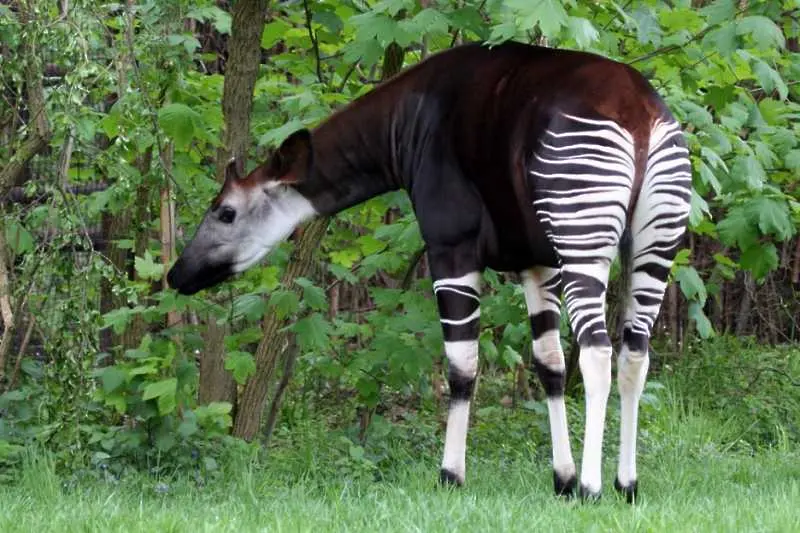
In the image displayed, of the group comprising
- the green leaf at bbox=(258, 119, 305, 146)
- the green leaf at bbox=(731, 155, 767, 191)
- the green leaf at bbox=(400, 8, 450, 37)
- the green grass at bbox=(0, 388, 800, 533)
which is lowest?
the green grass at bbox=(0, 388, 800, 533)

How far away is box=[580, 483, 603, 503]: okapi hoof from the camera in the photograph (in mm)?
4533

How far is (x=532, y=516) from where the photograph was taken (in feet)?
Result: 13.1

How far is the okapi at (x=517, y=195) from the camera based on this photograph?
4574 mm

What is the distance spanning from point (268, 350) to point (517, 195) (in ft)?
7.52

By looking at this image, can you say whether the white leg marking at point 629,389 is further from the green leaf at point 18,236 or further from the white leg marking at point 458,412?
the green leaf at point 18,236

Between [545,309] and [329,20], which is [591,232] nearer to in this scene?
[545,309]

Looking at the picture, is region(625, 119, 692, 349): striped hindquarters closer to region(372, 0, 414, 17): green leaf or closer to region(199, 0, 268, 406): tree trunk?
region(372, 0, 414, 17): green leaf

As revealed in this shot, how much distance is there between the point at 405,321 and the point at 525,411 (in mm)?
1918

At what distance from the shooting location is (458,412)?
519cm

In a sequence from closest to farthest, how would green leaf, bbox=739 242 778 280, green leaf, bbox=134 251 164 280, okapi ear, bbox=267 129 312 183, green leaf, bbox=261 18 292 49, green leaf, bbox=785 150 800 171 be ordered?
1. okapi ear, bbox=267 129 312 183
2. green leaf, bbox=134 251 164 280
3. green leaf, bbox=785 150 800 171
4. green leaf, bbox=739 242 778 280
5. green leaf, bbox=261 18 292 49

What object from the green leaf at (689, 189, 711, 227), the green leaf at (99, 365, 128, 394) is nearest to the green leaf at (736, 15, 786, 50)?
the green leaf at (689, 189, 711, 227)

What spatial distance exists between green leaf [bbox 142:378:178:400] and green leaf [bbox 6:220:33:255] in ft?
2.57

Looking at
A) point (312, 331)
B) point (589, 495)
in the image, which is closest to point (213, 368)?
point (312, 331)

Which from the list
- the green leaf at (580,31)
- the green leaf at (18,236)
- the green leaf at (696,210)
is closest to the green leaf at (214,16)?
the green leaf at (18,236)
